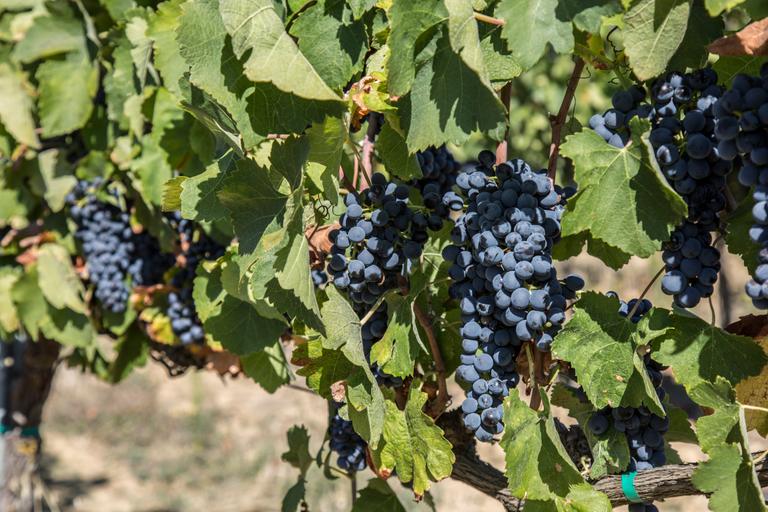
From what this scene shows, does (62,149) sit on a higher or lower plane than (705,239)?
lower

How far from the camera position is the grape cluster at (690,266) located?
125cm

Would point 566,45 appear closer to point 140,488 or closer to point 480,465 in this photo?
point 480,465

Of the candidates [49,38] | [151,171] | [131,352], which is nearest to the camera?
[151,171]

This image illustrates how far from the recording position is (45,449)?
25.4ft

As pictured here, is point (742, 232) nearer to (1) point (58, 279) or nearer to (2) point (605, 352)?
(2) point (605, 352)

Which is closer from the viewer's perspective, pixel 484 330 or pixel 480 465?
pixel 484 330

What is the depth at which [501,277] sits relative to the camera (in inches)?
54.1

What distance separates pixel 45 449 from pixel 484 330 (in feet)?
23.7

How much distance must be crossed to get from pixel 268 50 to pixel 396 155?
0.36 meters

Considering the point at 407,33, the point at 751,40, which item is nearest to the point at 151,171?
the point at 407,33

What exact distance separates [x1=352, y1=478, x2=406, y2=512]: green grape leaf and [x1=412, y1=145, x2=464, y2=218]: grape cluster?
25.7 inches

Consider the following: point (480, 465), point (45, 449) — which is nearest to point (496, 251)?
point (480, 465)

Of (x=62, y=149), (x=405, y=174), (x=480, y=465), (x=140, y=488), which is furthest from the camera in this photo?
(x=140, y=488)

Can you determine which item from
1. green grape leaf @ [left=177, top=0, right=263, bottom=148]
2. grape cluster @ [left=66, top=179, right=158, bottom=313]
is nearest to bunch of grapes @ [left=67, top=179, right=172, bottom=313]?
grape cluster @ [left=66, top=179, right=158, bottom=313]
